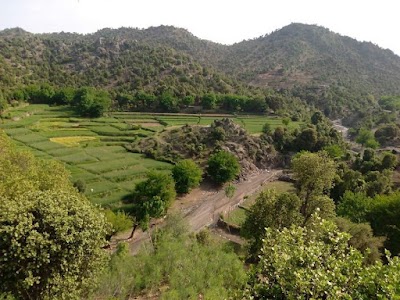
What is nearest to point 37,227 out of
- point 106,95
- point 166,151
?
point 166,151

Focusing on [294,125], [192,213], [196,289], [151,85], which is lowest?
[192,213]

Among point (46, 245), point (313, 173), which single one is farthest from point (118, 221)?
point (46, 245)

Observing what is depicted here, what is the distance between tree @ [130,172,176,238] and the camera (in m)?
50.7

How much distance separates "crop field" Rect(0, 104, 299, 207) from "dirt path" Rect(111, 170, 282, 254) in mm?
7924

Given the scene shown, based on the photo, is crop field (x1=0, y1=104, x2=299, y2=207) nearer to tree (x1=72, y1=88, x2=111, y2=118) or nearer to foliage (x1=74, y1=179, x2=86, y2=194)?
foliage (x1=74, y1=179, x2=86, y2=194)

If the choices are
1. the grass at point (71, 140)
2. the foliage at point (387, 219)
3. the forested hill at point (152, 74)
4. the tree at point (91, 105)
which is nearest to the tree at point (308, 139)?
the foliage at point (387, 219)

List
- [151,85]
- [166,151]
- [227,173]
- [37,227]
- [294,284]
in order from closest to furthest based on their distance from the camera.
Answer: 1. [294,284]
2. [37,227]
3. [227,173]
4. [166,151]
5. [151,85]

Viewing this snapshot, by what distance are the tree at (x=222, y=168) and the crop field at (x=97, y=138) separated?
864cm

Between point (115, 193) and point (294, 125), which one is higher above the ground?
point (294, 125)

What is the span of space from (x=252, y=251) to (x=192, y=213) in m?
21.3

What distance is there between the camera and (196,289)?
93.4ft

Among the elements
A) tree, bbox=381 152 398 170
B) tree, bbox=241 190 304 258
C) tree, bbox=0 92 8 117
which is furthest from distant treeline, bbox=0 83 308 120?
tree, bbox=241 190 304 258

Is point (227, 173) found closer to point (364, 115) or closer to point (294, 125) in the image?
point (294, 125)

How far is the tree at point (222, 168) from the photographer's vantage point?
68312 mm
